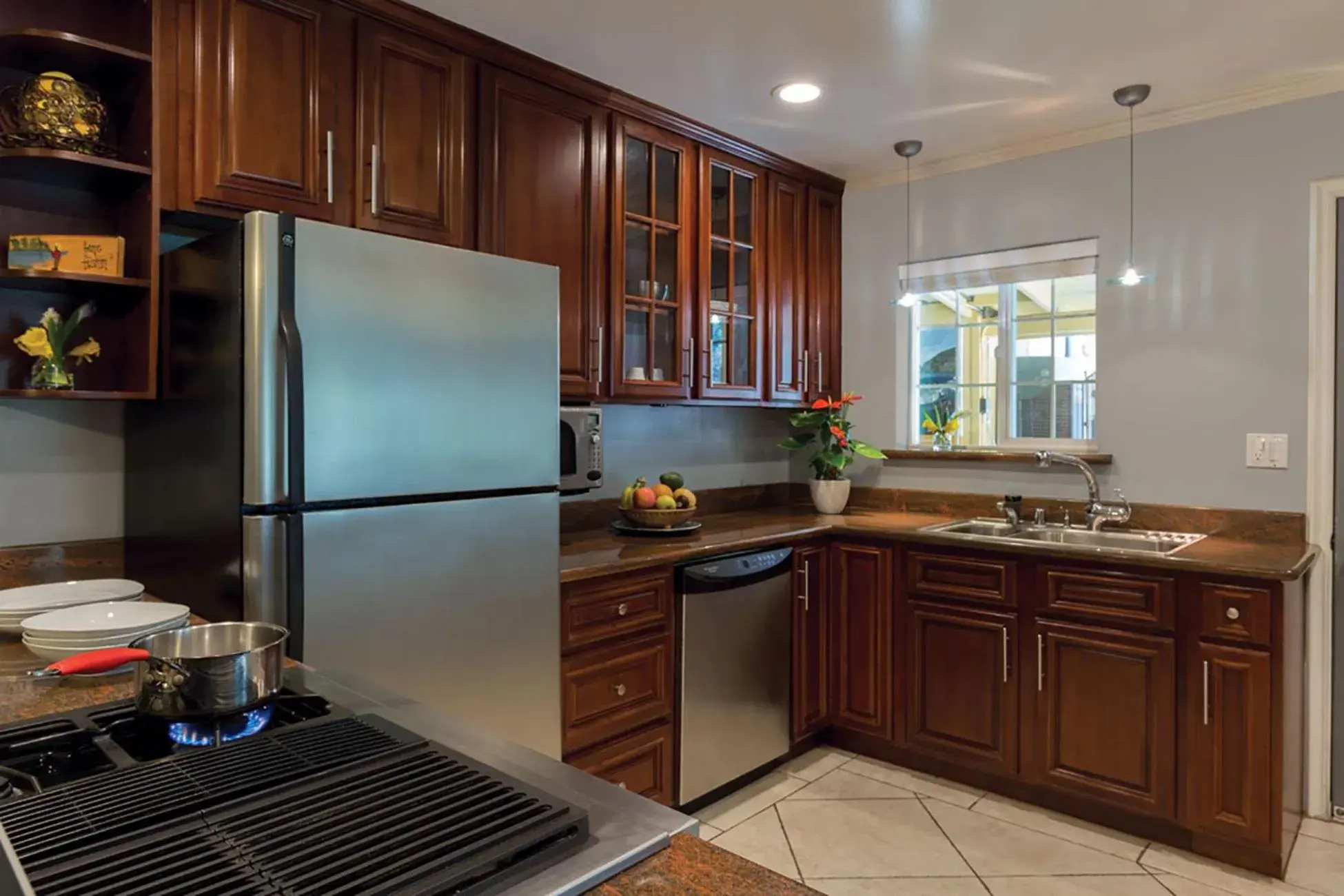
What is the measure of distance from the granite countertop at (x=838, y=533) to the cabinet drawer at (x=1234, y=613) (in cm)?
6

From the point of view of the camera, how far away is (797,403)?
12.0ft

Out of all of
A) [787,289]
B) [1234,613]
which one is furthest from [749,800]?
[787,289]

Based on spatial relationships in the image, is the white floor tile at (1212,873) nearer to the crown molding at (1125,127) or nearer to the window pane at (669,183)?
the crown molding at (1125,127)

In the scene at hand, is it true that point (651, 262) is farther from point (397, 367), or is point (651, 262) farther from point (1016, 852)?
point (1016, 852)

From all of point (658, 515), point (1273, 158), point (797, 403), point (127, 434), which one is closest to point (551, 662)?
point (658, 515)

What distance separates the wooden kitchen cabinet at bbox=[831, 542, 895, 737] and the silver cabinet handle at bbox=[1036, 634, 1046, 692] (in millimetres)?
513

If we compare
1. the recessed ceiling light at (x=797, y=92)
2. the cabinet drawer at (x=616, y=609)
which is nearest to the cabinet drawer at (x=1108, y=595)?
the cabinet drawer at (x=616, y=609)

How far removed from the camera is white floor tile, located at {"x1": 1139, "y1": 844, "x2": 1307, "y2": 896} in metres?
2.29

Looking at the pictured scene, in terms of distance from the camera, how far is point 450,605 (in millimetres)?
1890

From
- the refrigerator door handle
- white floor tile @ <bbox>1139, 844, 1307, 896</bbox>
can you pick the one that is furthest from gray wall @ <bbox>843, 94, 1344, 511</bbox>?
the refrigerator door handle

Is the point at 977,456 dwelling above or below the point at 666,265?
below

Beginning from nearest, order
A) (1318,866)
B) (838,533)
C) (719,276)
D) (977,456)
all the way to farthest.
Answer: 1. (1318,866)
2. (838,533)
3. (719,276)
4. (977,456)

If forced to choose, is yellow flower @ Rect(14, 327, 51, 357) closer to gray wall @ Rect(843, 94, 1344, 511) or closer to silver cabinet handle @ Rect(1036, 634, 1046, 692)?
silver cabinet handle @ Rect(1036, 634, 1046, 692)

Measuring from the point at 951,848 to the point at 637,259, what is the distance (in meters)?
2.14
